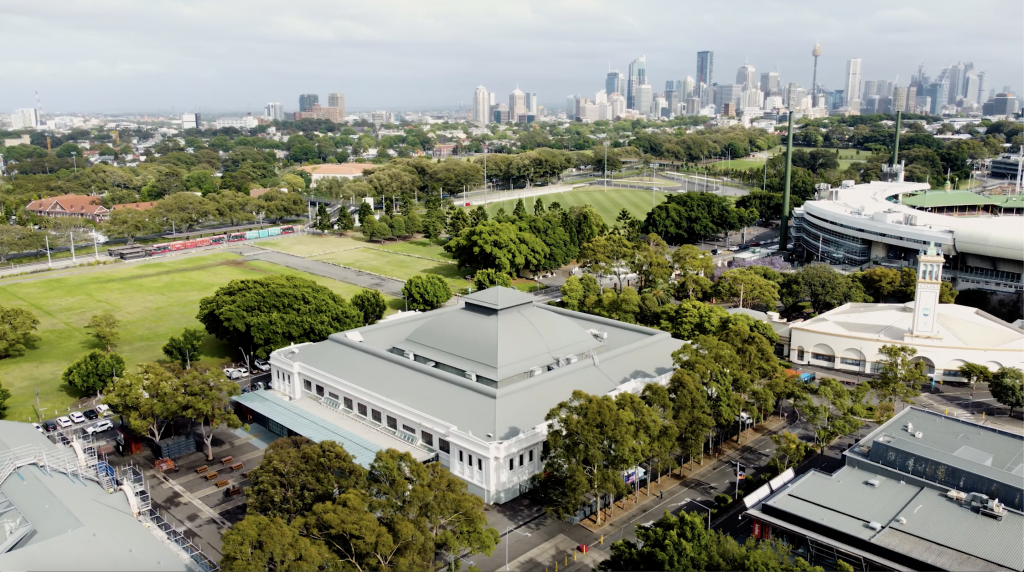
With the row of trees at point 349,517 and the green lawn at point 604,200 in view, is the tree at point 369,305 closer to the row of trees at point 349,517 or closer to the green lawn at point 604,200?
the row of trees at point 349,517

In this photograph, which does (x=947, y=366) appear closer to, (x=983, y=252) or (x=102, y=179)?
(x=983, y=252)

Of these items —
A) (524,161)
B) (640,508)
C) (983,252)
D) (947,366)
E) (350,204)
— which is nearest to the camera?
(640,508)

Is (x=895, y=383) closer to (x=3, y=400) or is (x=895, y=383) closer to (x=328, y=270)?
(x=3, y=400)

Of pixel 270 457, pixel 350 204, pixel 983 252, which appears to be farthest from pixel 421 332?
pixel 350 204

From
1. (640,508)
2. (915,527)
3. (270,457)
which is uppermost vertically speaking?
(270,457)

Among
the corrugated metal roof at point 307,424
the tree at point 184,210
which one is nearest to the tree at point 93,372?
the corrugated metal roof at point 307,424

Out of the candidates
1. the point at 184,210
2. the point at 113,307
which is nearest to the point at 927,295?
the point at 113,307
